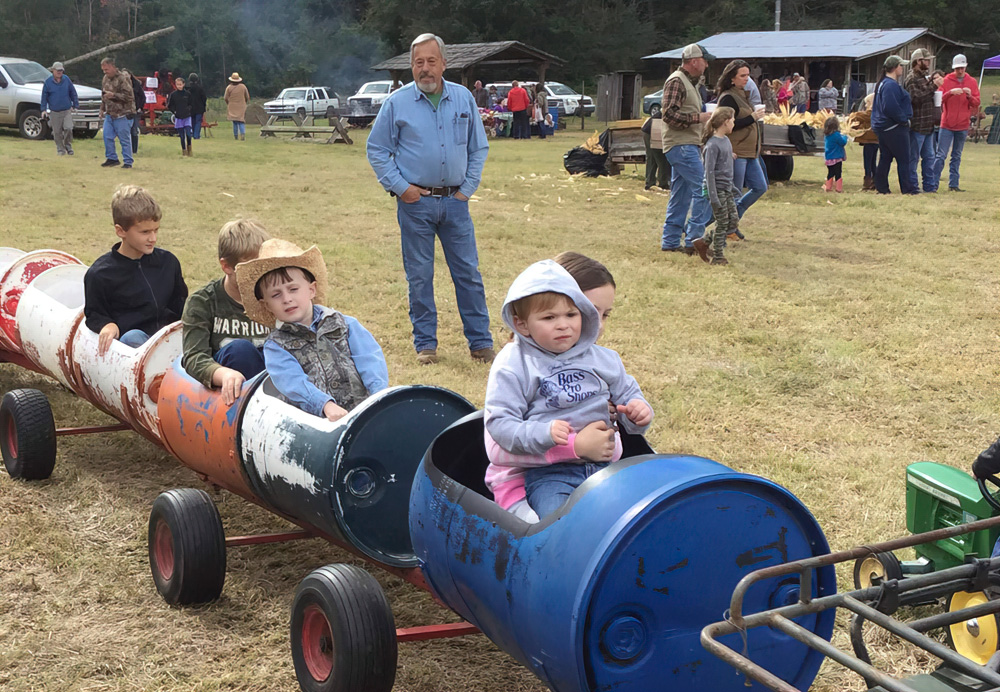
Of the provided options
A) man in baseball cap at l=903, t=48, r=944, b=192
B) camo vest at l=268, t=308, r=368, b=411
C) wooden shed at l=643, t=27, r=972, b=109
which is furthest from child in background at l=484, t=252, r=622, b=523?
wooden shed at l=643, t=27, r=972, b=109

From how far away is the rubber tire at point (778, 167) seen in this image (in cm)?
1742

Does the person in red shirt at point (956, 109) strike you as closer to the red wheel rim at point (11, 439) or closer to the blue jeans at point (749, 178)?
the blue jeans at point (749, 178)

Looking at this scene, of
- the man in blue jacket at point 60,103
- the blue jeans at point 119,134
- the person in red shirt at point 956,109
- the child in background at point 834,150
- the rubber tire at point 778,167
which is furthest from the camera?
the man in blue jacket at point 60,103

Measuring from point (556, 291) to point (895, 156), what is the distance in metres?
14.0

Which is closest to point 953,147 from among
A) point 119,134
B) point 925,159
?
point 925,159

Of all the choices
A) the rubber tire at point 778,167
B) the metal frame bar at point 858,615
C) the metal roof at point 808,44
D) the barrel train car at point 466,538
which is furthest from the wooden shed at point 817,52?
the metal frame bar at point 858,615

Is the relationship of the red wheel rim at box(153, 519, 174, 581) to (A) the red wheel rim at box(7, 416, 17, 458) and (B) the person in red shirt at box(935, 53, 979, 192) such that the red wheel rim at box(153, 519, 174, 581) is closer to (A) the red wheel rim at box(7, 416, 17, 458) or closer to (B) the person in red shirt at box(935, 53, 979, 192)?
(A) the red wheel rim at box(7, 416, 17, 458)

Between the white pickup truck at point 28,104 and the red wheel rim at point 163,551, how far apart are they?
74.6 feet

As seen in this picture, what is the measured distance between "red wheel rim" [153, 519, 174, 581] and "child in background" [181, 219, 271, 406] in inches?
23.4

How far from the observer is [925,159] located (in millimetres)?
15922

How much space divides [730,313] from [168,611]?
5.70 metres

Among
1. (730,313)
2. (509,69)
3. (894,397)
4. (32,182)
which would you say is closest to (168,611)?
(894,397)

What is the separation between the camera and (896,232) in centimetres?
1245

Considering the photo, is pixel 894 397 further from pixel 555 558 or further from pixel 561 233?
pixel 561 233
